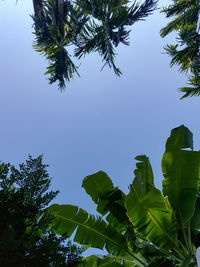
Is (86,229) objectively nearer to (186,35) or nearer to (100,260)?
(100,260)

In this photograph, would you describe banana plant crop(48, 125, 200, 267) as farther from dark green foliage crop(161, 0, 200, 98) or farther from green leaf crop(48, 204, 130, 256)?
dark green foliage crop(161, 0, 200, 98)

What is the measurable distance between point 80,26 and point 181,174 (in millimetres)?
3611

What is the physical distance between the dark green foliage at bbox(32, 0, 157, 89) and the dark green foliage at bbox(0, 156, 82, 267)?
247 cm

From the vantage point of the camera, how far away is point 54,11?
3771mm

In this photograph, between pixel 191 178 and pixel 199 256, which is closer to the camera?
pixel 199 256

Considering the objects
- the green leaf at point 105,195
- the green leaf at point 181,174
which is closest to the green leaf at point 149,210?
the green leaf at point 181,174

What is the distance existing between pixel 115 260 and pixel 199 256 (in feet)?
8.99

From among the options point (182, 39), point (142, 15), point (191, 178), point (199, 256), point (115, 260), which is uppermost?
point (182, 39)

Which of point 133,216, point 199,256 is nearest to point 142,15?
point 133,216

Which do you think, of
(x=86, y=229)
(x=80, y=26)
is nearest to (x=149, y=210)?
(x=86, y=229)

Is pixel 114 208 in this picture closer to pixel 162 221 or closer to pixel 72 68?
pixel 162 221

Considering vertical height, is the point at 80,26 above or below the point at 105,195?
above

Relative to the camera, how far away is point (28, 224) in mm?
2480

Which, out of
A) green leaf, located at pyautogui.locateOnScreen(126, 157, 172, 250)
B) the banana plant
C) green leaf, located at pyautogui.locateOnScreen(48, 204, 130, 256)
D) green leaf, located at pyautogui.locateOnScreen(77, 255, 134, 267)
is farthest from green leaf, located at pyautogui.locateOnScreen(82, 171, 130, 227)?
green leaf, located at pyautogui.locateOnScreen(77, 255, 134, 267)
